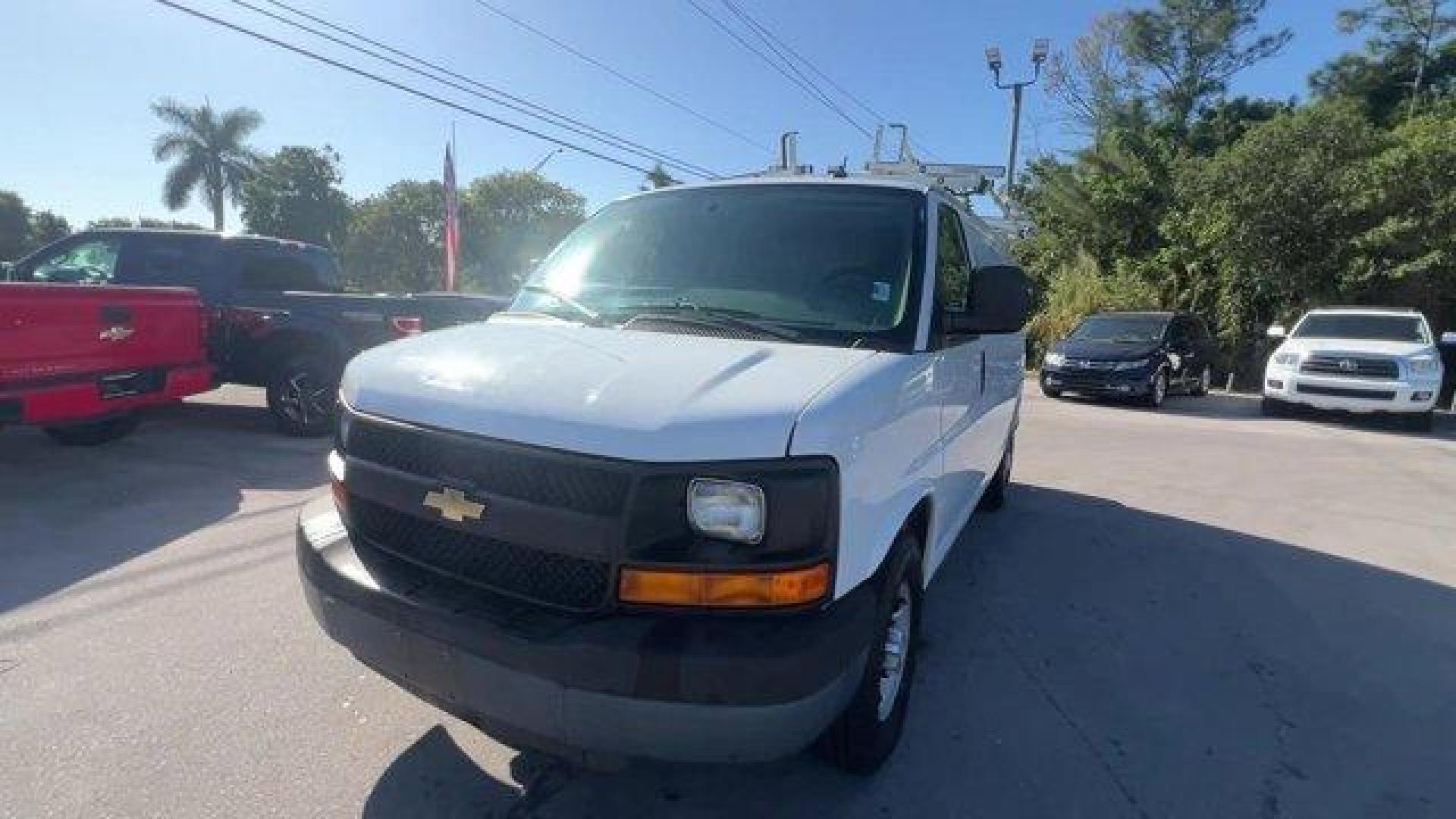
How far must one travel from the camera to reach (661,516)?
1.96 metres

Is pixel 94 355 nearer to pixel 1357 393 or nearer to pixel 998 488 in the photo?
pixel 998 488

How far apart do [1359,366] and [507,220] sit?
60149 millimetres

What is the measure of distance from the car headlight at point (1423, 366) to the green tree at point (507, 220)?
2187 inches

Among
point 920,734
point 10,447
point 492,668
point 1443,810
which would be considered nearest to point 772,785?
point 920,734

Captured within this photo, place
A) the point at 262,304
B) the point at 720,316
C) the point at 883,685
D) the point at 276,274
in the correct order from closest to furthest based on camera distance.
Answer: the point at 883,685, the point at 720,316, the point at 262,304, the point at 276,274

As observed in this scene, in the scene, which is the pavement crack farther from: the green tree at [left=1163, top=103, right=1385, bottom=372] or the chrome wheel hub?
the green tree at [left=1163, top=103, right=1385, bottom=372]

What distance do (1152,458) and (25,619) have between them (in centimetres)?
929

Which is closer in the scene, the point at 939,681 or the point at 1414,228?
the point at 939,681

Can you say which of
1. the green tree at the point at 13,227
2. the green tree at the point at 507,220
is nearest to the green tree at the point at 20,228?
the green tree at the point at 13,227

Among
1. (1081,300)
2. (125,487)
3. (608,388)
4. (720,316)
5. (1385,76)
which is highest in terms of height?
(1385,76)

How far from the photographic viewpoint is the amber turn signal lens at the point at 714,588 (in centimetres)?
196

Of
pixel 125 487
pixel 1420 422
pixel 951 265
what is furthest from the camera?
pixel 1420 422

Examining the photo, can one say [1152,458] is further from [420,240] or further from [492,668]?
[420,240]

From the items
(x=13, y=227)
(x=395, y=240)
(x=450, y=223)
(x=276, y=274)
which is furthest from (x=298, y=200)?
(x=276, y=274)
